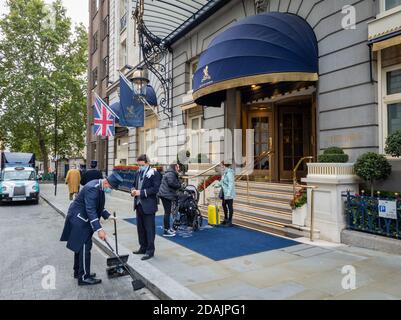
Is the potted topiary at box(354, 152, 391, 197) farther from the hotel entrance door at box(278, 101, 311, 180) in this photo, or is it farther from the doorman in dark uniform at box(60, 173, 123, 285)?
the hotel entrance door at box(278, 101, 311, 180)

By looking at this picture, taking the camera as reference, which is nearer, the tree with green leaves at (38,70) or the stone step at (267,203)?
the stone step at (267,203)

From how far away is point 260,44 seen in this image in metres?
8.89

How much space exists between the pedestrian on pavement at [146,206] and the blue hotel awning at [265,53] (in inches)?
165

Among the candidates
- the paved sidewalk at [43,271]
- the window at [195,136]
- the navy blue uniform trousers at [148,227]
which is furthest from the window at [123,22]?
the navy blue uniform trousers at [148,227]

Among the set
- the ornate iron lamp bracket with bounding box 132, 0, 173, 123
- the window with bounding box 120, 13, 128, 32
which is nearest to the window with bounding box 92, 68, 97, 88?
the window with bounding box 120, 13, 128, 32

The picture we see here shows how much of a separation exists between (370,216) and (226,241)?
3.17 meters

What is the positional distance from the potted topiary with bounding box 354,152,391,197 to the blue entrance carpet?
7.14 ft

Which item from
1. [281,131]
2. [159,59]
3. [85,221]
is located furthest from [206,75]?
[159,59]

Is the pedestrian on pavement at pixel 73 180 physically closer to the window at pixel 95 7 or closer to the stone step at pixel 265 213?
the stone step at pixel 265 213

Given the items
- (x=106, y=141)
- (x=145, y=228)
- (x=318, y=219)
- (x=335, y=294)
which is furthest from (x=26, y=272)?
(x=106, y=141)

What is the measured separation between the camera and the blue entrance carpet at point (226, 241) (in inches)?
264

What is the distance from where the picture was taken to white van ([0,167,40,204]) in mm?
16516
